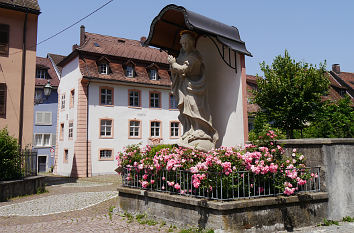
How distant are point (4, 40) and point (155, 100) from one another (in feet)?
48.5

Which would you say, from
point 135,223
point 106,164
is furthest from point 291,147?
point 106,164

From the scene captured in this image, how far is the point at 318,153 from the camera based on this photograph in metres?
6.81

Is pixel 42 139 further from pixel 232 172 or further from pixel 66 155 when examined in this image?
pixel 232 172

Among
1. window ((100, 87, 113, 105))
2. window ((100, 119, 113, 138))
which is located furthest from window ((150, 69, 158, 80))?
window ((100, 119, 113, 138))

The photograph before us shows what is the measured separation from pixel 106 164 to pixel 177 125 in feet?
25.5

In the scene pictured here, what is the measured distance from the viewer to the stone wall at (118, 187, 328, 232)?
5.49 metres

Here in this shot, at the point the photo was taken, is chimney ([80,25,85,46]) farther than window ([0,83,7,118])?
Yes

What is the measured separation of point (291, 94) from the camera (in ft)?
68.4

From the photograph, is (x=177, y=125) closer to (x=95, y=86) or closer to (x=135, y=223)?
(x=95, y=86)

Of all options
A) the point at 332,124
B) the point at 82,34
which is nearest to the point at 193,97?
the point at 332,124

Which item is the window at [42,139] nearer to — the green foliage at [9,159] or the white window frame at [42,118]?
the white window frame at [42,118]

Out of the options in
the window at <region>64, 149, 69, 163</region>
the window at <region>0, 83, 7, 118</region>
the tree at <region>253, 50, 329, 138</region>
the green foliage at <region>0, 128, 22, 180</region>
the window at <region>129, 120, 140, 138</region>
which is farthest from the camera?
the window at <region>129, 120, 140, 138</region>

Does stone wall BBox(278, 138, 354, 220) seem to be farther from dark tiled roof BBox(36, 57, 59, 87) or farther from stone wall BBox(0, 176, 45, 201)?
dark tiled roof BBox(36, 57, 59, 87)

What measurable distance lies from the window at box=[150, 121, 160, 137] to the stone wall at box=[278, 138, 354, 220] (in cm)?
2207
